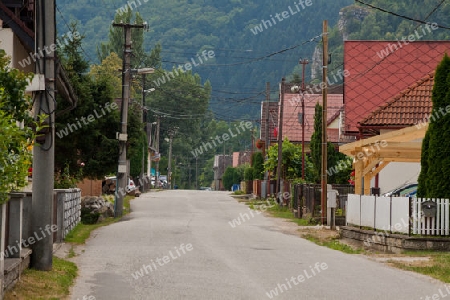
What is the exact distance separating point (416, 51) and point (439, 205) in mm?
23253

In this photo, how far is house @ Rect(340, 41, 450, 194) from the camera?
109ft

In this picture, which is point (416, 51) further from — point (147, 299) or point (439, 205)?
point (147, 299)

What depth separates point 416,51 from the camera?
42781 mm

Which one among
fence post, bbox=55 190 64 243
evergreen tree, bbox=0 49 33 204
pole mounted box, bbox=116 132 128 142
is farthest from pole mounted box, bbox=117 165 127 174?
evergreen tree, bbox=0 49 33 204

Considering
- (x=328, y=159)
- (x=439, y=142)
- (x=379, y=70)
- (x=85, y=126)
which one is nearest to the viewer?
(x=439, y=142)

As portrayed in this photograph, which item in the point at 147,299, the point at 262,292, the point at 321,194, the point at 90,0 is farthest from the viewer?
the point at 90,0

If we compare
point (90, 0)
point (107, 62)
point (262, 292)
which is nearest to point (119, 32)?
point (107, 62)

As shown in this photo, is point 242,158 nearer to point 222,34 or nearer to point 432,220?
point 222,34

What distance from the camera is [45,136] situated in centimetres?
1494

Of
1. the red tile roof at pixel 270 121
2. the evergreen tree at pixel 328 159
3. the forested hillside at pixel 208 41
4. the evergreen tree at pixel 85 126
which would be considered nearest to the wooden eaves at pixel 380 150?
the evergreen tree at pixel 85 126

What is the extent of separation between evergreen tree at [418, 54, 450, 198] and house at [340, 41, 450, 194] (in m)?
10.5

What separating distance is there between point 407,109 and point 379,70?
8754 mm

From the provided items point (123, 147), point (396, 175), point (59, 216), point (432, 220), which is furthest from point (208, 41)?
point (432, 220)

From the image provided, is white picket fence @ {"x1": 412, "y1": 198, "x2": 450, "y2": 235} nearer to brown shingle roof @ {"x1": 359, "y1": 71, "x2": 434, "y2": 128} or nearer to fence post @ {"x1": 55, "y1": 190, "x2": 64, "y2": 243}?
fence post @ {"x1": 55, "y1": 190, "x2": 64, "y2": 243}
